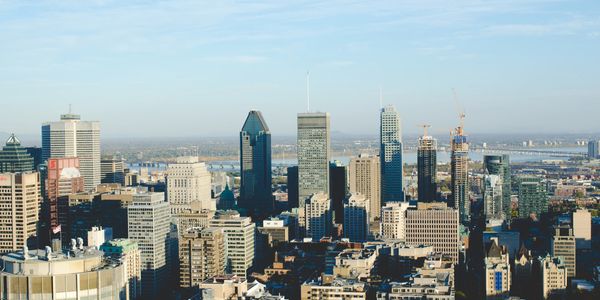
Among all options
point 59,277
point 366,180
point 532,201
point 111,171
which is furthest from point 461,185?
point 59,277

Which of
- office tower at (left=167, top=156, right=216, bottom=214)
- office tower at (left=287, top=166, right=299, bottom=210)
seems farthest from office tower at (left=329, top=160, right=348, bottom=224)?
office tower at (left=167, top=156, right=216, bottom=214)

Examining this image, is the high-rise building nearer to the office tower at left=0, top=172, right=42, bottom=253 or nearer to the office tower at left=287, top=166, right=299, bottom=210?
the office tower at left=287, top=166, right=299, bottom=210

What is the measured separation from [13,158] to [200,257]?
32.6m

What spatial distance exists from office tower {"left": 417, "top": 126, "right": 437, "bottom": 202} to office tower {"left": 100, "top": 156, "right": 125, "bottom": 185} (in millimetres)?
28847

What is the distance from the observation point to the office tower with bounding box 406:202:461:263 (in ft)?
171

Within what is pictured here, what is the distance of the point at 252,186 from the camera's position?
260ft

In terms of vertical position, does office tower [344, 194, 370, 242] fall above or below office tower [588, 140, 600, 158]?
below

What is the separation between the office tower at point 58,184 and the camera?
189 ft

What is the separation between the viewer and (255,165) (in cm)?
8075

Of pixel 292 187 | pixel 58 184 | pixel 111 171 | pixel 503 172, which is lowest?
pixel 292 187

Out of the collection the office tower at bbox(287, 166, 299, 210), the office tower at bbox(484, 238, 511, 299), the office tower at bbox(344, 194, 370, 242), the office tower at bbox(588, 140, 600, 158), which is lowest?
the office tower at bbox(484, 238, 511, 299)

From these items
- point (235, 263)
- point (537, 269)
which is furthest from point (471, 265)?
point (235, 263)

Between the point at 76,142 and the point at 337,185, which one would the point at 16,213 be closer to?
the point at 337,185

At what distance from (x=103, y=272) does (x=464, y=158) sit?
64102 millimetres
